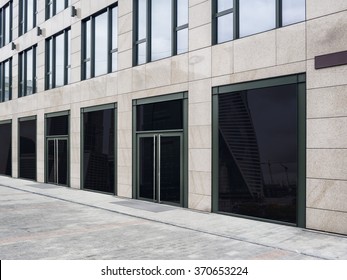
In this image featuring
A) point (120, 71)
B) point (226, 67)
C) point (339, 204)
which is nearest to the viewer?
point (339, 204)

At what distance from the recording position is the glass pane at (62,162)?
20594mm

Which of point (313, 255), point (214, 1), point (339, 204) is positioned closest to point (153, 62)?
point (214, 1)

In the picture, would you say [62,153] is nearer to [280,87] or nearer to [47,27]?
[47,27]

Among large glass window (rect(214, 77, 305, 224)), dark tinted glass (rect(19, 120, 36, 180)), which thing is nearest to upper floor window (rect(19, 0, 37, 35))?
dark tinted glass (rect(19, 120, 36, 180))

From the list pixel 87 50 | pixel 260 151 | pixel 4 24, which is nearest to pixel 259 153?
pixel 260 151

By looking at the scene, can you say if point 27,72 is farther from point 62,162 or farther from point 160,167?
point 160,167

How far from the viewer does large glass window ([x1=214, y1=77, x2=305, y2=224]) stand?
413 inches

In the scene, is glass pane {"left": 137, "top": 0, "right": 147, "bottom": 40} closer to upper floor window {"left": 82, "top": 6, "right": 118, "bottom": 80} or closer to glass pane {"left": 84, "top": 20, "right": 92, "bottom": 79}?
upper floor window {"left": 82, "top": 6, "right": 118, "bottom": 80}

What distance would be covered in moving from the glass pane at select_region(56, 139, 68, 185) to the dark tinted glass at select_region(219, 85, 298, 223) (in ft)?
35.9

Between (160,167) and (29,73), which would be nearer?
(160,167)

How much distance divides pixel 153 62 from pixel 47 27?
34.3ft

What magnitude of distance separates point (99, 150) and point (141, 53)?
5003mm

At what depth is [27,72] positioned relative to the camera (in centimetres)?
2483

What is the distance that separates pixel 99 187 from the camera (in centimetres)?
1788
